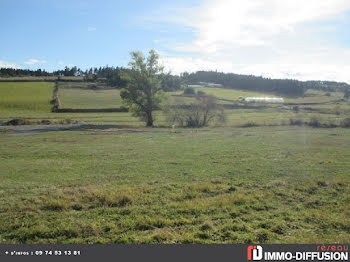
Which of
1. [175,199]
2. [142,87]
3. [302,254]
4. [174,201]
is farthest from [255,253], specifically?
[142,87]

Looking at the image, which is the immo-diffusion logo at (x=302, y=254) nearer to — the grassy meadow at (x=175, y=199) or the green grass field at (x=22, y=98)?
the grassy meadow at (x=175, y=199)

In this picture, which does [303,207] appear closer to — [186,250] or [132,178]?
[186,250]

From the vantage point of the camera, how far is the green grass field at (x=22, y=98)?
7844cm

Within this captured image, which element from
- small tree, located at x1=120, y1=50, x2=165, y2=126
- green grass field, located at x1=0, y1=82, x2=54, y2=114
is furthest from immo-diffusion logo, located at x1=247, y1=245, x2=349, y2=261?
green grass field, located at x1=0, y1=82, x2=54, y2=114

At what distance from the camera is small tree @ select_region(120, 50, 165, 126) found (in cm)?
4938

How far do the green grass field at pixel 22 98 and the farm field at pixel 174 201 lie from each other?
70247mm

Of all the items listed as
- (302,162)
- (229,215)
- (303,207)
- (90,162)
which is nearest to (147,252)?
(229,215)

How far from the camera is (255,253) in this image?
20.4 ft

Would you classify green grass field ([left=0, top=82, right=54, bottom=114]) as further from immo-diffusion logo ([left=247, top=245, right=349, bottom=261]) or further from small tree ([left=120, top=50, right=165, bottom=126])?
immo-diffusion logo ([left=247, top=245, right=349, bottom=261])

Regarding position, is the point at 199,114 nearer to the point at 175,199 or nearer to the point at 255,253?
the point at 175,199

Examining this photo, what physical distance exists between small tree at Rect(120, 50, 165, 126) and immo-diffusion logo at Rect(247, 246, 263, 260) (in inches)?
1759

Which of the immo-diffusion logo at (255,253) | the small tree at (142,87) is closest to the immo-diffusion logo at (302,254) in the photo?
the immo-diffusion logo at (255,253)

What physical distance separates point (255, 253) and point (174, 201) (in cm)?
378

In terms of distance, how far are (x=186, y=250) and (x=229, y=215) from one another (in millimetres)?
2467
